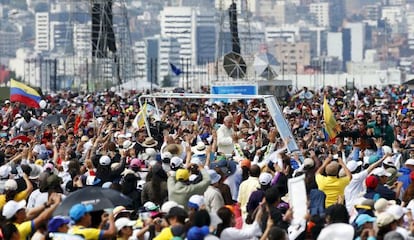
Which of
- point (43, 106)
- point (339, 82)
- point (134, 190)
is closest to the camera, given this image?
point (134, 190)

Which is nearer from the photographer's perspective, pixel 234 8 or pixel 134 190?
pixel 134 190

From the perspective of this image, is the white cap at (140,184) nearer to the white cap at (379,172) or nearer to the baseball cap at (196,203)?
the white cap at (379,172)

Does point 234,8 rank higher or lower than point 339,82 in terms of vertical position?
higher

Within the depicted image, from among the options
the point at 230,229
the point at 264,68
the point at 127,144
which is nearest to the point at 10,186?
the point at 230,229

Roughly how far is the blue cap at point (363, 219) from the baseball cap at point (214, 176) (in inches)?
117

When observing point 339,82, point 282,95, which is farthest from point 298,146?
point 339,82

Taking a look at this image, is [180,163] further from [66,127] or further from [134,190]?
[66,127]

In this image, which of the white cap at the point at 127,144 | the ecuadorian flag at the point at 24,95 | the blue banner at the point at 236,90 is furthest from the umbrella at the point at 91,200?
the blue banner at the point at 236,90

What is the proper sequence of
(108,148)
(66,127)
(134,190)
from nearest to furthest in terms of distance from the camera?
(134,190)
(108,148)
(66,127)

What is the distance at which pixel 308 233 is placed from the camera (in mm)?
15047

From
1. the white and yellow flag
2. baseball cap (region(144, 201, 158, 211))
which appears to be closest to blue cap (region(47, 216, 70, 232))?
baseball cap (region(144, 201, 158, 211))

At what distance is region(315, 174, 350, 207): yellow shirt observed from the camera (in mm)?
18031

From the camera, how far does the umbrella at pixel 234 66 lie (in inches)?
2685

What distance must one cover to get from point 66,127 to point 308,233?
16.2 meters
